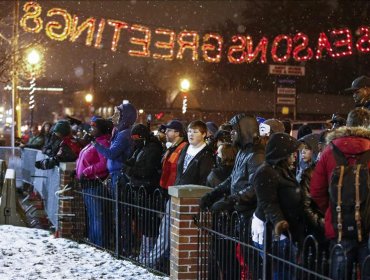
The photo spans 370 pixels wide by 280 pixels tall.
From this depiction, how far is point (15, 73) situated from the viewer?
2714 centimetres

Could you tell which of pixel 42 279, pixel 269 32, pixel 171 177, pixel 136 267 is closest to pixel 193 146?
pixel 171 177

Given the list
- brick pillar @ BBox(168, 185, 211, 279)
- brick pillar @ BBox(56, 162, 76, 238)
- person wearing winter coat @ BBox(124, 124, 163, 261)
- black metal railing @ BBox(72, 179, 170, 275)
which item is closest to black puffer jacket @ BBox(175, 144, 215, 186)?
black metal railing @ BBox(72, 179, 170, 275)

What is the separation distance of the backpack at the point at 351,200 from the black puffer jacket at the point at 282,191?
61cm

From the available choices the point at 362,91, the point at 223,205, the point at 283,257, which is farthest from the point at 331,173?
the point at 362,91

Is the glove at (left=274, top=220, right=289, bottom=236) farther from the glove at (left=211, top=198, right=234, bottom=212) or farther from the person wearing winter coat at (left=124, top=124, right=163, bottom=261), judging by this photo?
the person wearing winter coat at (left=124, top=124, right=163, bottom=261)

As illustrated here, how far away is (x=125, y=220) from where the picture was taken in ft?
31.7

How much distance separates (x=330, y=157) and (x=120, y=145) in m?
4.84

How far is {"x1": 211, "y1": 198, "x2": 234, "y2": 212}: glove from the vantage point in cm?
687

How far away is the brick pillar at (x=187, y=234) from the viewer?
25.3 feet

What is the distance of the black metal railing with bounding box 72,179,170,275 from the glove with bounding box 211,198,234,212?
1.36 metres

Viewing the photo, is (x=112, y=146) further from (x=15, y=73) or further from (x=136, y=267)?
(x=15, y=73)

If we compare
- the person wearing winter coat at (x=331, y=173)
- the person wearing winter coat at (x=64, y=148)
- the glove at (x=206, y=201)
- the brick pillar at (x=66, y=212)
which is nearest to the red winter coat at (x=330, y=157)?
the person wearing winter coat at (x=331, y=173)

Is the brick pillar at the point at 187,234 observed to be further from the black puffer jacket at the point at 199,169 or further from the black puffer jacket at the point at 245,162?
the black puffer jacket at the point at 199,169

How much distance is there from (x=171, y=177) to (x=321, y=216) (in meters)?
3.35
